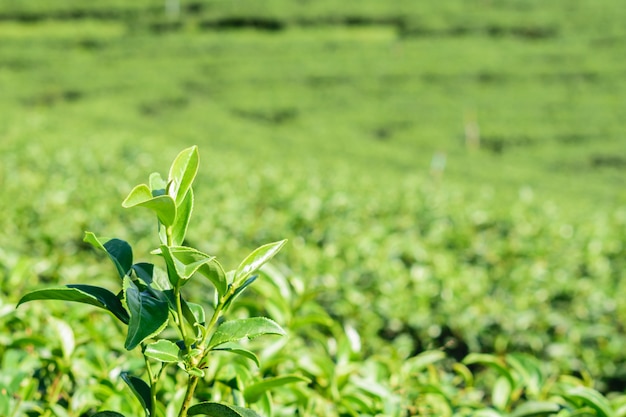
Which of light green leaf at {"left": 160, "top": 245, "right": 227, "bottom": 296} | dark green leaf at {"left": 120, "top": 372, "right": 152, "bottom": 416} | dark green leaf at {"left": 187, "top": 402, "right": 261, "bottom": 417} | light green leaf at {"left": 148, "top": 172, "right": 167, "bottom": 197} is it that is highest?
light green leaf at {"left": 148, "top": 172, "right": 167, "bottom": 197}

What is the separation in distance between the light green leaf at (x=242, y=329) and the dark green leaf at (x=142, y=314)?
7 centimetres

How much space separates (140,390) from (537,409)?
568mm

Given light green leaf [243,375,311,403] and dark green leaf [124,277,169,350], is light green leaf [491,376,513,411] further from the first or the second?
dark green leaf [124,277,169,350]

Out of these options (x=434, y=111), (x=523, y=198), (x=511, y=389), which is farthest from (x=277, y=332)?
(x=434, y=111)

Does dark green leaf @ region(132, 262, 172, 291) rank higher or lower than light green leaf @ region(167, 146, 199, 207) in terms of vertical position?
lower

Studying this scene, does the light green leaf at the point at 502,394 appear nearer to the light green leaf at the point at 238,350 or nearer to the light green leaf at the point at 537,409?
the light green leaf at the point at 537,409

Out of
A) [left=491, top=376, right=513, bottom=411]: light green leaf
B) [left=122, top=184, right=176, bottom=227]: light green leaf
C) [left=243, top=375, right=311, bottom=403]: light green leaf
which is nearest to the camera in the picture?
[left=122, top=184, right=176, bottom=227]: light green leaf

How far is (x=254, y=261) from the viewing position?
734 millimetres

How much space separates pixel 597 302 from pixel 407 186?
97.5 inches

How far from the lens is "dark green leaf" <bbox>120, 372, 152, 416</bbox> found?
2.43ft

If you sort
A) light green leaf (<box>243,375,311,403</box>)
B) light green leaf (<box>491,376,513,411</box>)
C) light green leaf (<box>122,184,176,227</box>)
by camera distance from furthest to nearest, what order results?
1. light green leaf (<box>491,376,513,411</box>)
2. light green leaf (<box>243,375,311,403</box>)
3. light green leaf (<box>122,184,176,227</box>)

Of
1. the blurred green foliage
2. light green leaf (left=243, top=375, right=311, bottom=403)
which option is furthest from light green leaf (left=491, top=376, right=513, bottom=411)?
light green leaf (left=243, top=375, right=311, bottom=403)

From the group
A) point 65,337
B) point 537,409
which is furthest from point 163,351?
point 537,409

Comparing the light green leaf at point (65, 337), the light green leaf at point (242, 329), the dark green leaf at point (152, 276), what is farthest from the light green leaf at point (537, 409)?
the light green leaf at point (65, 337)
